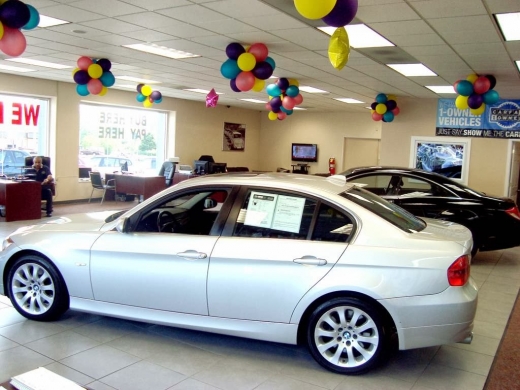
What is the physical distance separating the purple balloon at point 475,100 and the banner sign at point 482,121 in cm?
280

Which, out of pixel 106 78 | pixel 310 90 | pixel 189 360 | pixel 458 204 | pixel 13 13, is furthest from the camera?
pixel 310 90

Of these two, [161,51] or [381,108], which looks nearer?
[161,51]

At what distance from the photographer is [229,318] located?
136 inches

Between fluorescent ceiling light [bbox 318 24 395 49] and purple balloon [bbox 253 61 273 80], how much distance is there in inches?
43.5

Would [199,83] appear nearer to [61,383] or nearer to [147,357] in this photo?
[147,357]

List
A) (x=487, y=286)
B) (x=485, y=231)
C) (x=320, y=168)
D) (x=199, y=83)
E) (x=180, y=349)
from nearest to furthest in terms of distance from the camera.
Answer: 1. (x=180, y=349)
2. (x=487, y=286)
3. (x=485, y=231)
4. (x=199, y=83)
5. (x=320, y=168)

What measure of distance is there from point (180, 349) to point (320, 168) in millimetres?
14894

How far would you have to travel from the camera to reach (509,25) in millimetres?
5293

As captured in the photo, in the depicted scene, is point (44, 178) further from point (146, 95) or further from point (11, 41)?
point (11, 41)

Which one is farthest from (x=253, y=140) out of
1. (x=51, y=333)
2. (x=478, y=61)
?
(x=51, y=333)

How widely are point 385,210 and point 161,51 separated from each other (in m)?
5.55

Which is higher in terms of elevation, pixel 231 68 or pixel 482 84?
pixel 482 84

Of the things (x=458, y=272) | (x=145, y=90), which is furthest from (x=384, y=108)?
(x=458, y=272)

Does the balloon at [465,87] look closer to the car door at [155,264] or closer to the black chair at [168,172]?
the car door at [155,264]
